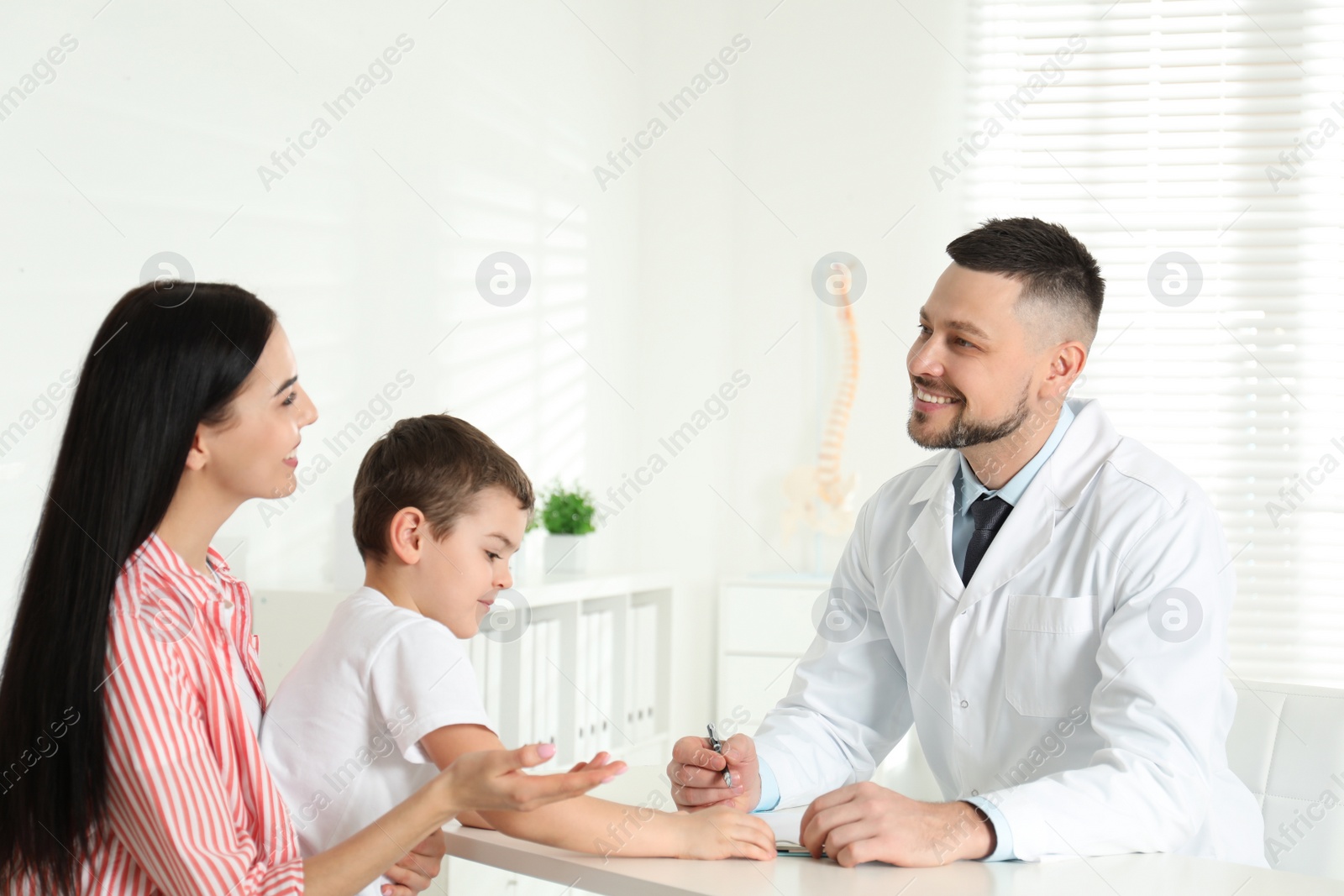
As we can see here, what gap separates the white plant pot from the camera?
3172mm

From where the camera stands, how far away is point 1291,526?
3721 millimetres

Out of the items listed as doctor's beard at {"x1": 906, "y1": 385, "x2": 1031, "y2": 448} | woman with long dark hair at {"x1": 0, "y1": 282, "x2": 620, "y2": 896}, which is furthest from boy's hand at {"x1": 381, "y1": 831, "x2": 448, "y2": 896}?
doctor's beard at {"x1": 906, "y1": 385, "x2": 1031, "y2": 448}

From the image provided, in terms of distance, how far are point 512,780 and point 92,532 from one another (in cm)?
51

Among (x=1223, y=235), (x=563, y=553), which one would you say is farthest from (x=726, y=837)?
(x=1223, y=235)

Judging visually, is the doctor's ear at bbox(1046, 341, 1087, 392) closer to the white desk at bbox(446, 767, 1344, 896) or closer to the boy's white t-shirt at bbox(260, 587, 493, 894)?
the white desk at bbox(446, 767, 1344, 896)

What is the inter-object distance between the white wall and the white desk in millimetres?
1157

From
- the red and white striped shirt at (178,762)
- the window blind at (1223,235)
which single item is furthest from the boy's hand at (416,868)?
the window blind at (1223,235)

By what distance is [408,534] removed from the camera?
139cm

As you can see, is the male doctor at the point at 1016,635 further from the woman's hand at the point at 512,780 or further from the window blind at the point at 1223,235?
the window blind at the point at 1223,235

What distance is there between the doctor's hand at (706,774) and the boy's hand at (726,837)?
246 millimetres

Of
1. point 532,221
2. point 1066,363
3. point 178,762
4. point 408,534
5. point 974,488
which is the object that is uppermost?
point 532,221

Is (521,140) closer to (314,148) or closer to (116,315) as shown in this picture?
(314,148)

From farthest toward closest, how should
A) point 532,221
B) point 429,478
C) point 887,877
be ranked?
point 532,221, point 429,478, point 887,877

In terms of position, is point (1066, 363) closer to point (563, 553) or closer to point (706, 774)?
point (706, 774)
